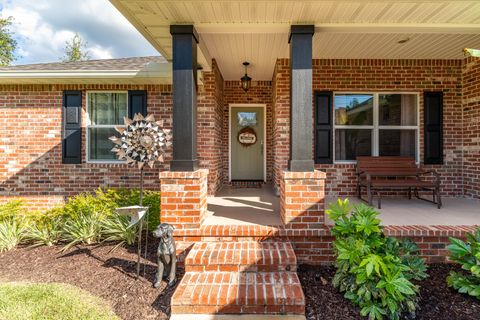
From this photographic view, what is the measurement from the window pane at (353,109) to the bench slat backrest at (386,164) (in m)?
0.78

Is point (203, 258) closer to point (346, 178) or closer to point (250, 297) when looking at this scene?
point (250, 297)

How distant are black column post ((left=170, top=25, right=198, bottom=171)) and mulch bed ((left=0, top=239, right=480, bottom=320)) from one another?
1.32 meters

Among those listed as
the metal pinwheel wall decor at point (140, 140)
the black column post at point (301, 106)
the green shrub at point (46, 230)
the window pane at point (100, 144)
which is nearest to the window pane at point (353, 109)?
the black column post at point (301, 106)

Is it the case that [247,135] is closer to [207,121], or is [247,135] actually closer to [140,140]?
[207,121]

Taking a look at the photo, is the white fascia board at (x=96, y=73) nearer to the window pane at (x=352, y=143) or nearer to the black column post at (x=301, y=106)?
the black column post at (x=301, y=106)

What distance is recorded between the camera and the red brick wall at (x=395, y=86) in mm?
5078

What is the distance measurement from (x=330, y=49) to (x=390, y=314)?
3973 mm

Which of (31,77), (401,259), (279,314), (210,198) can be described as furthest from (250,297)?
(31,77)

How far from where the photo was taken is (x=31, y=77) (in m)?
5.05

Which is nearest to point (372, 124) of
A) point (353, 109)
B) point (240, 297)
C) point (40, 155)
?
point (353, 109)

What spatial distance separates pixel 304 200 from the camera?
303 centimetres

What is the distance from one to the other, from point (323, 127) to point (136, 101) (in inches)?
149

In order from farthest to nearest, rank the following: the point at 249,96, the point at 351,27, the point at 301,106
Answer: the point at 249,96 < the point at 351,27 < the point at 301,106

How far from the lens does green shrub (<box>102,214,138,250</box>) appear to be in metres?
3.67
